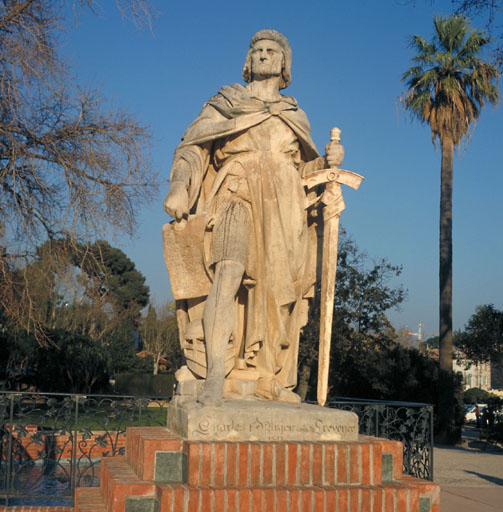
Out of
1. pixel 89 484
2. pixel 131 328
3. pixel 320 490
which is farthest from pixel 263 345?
pixel 131 328

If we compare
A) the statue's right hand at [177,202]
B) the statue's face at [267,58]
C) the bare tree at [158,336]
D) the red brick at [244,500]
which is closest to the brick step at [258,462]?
the red brick at [244,500]

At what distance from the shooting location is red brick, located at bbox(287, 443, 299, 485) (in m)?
3.87

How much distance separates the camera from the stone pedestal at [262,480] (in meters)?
3.67

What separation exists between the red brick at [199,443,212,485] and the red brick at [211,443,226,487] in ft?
0.09

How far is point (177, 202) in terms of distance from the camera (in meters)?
4.70

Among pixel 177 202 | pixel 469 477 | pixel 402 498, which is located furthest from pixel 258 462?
pixel 469 477

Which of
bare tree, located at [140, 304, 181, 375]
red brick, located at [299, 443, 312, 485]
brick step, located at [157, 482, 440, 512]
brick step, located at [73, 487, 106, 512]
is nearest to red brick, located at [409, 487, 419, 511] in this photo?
brick step, located at [157, 482, 440, 512]

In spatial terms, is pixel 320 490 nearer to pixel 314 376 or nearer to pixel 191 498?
pixel 191 498

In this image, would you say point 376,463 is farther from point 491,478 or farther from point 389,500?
point 491,478

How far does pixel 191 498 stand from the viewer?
143 inches

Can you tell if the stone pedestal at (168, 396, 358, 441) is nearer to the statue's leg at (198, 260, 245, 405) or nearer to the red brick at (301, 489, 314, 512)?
the statue's leg at (198, 260, 245, 405)

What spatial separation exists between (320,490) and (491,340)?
28727 millimetres

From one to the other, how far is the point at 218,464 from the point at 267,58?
123 inches

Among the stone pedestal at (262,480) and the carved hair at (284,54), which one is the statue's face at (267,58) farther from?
the stone pedestal at (262,480)
